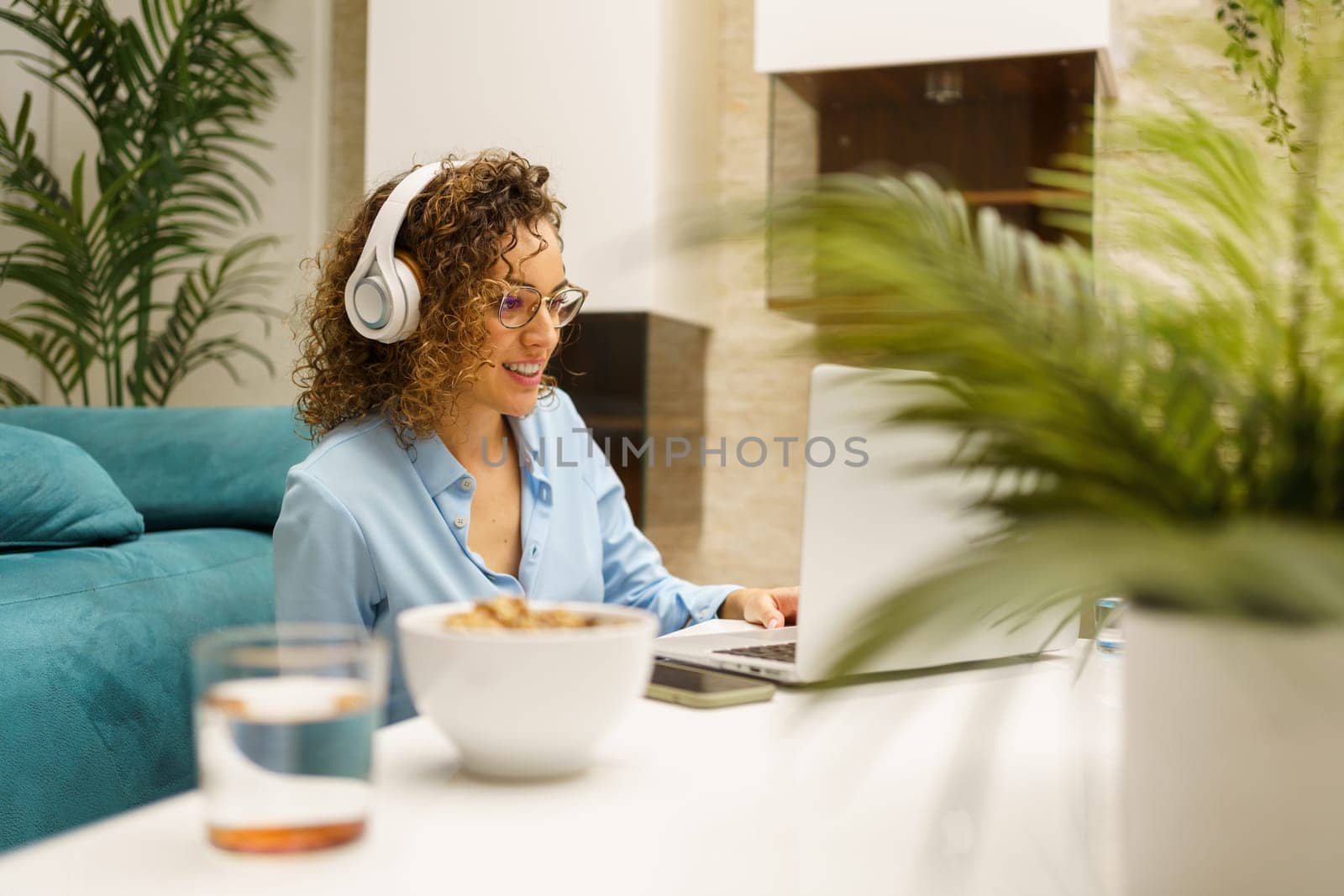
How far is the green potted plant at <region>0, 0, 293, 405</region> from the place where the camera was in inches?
132

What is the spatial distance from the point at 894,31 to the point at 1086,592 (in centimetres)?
256

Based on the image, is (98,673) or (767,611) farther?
(98,673)

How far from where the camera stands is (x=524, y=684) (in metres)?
0.70

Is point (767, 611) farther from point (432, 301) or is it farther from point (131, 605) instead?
point (131, 605)

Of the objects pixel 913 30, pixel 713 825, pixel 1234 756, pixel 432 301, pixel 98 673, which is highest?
pixel 913 30

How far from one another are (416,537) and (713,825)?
33.0 inches

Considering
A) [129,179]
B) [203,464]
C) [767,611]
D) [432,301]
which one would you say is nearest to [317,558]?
[432,301]

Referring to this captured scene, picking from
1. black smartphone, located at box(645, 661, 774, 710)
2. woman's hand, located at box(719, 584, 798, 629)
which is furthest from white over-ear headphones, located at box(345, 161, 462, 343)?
black smartphone, located at box(645, 661, 774, 710)

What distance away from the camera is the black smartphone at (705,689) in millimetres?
995

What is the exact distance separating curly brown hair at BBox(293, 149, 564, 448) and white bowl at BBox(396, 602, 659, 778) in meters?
0.84

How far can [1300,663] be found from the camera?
458 millimetres

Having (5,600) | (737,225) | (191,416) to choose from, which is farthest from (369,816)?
(191,416)

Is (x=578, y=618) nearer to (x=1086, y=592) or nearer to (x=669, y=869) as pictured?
(x=669, y=869)

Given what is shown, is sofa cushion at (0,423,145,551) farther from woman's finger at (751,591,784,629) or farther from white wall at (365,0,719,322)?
white wall at (365,0,719,322)
